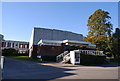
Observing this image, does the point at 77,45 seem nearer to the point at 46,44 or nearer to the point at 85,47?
the point at 85,47

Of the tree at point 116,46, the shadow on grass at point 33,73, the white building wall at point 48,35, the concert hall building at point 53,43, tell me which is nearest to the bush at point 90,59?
the concert hall building at point 53,43

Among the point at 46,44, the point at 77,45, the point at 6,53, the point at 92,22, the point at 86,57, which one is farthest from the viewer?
the point at 6,53

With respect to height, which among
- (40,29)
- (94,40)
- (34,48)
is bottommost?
(34,48)

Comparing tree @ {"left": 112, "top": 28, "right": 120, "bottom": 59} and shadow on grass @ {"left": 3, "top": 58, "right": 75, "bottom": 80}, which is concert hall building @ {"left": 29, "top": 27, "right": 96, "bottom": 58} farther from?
shadow on grass @ {"left": 3, "top": 58, "right": 75, "bottom": 80}

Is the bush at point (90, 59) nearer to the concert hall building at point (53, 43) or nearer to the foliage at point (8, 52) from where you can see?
the concert hall building at point (53, 43)

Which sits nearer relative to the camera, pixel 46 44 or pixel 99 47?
pixel 46 44

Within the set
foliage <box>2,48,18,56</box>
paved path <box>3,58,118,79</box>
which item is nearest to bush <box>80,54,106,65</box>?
paved path <box>3,58,118,79</box>

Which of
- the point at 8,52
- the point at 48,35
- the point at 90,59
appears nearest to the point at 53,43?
the point at 48,35

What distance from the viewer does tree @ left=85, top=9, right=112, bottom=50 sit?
32.9m

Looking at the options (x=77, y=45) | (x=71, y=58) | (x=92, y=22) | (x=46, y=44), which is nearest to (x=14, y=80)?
(x=71, y=58)

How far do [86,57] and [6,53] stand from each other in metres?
28.6

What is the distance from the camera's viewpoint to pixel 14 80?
7.70 m

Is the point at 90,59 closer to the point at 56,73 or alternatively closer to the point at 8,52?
the point at 56,73

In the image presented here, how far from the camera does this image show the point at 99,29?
33.9 meters
